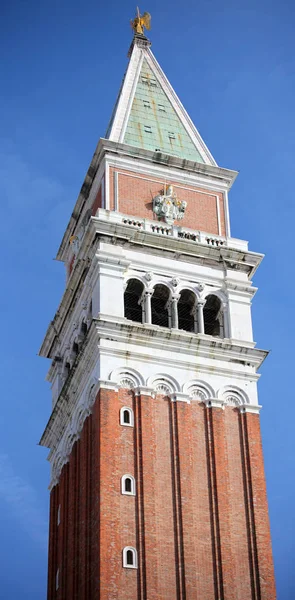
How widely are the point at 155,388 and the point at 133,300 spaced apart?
5.92 metres

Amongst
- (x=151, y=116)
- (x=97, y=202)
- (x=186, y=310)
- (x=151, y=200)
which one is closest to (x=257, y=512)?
(x=186, y=310)

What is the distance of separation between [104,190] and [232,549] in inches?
835

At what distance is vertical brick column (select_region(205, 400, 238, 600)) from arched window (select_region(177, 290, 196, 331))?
5.41 meters

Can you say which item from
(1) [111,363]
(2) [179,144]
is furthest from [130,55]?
(1) [111,363]

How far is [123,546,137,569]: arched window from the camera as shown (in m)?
57.9

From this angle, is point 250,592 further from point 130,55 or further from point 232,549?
point 130,55

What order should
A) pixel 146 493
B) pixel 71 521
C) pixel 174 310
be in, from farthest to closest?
pixel 174 310 < pixel 71 521 < pixel 146 493

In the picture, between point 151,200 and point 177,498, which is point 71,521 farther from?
point 151,200

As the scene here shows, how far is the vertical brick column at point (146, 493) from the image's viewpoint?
57844mm

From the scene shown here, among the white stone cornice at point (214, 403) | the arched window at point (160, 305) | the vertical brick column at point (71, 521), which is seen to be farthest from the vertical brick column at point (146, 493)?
the arched window at point (160, 305)

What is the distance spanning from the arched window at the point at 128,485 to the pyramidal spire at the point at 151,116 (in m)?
21.1

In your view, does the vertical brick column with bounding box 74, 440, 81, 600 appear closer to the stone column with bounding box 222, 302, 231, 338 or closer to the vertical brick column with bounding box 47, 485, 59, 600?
the vertical brick column with bounding box 47, 485, 59, 600

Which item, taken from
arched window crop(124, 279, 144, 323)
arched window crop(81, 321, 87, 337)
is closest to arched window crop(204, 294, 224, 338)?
arched window crop(124, 279, 144, 323)

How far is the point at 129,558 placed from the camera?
58.2 meters
